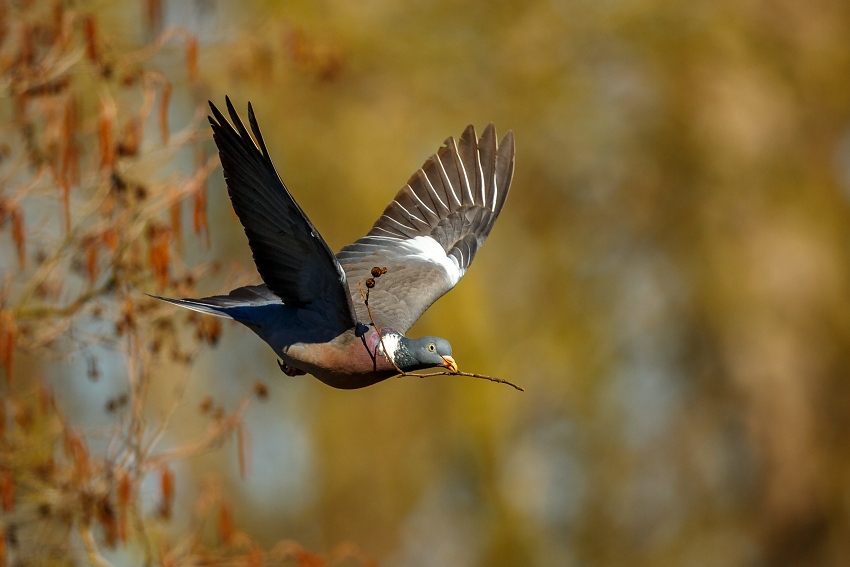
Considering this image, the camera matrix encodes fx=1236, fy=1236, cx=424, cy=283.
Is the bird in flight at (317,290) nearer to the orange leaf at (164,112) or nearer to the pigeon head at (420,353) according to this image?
the pigeon head at (420,353)

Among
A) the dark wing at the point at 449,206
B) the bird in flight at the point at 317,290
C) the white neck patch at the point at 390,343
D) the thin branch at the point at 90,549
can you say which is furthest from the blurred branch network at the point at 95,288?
the white neck patch at the point at 390,343

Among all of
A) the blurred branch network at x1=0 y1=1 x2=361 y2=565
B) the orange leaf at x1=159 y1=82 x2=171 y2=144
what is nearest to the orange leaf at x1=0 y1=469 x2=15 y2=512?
the blurred branch network at x1=0 y1=1 x2=361 y2=565

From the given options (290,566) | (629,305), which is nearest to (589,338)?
(629,305)

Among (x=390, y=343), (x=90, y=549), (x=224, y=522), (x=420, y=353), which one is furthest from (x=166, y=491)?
(x=420, y=353)

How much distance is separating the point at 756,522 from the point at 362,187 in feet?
17.7

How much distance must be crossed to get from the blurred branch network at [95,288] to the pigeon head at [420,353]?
1264mm

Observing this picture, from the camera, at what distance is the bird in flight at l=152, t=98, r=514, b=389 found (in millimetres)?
4395

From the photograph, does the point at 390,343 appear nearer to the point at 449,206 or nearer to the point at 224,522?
the point at 224,522

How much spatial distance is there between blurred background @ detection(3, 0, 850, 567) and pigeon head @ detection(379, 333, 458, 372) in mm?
7459

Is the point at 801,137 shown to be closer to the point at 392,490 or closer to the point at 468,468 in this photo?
the point at 468,468

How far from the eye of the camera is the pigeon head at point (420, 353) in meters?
4.54

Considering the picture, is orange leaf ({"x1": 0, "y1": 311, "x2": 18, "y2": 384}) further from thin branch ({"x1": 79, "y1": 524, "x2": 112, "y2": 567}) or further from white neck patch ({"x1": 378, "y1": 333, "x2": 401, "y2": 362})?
white neck patch ({"x1": 378, "y1": 333, "x2": 401, "y2": 362})

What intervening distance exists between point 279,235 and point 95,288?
5.63 ft

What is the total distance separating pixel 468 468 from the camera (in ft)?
41.9
